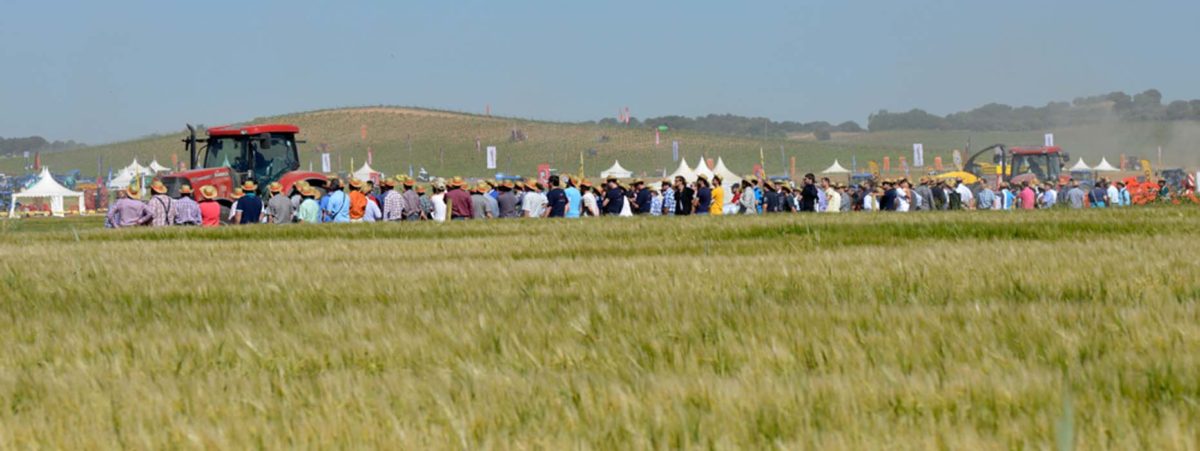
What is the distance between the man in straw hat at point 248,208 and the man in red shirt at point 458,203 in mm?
3395

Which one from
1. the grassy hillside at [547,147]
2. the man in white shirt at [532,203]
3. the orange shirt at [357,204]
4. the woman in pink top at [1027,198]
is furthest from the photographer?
the grassy hillside at [547,147]

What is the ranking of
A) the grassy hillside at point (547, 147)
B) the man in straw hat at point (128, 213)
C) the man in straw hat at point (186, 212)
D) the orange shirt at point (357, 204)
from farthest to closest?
1. the grassy hillside at point (547, 147)
2. the orange shirt at point (357, 204)
3. the man in straw hat at point (186, 212)
4. the man in straw hat at point (128, 213)

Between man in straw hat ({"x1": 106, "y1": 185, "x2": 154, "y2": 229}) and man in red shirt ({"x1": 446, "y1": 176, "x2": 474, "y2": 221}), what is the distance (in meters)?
5.37

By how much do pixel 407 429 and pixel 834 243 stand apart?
38.8 feet

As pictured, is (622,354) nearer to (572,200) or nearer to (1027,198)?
(572,200)

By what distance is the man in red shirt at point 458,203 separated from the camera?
29062 millimetres

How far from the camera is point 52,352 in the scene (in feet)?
21.2

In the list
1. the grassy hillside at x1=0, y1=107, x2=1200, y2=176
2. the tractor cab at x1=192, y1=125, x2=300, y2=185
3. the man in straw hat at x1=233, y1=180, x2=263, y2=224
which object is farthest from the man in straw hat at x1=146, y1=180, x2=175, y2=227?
the grassy hillside at x1=0, y1=107, x2=1200, y2=176

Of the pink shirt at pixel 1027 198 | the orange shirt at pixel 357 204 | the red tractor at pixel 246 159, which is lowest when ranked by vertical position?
the pink shirt at pixel 1027 198

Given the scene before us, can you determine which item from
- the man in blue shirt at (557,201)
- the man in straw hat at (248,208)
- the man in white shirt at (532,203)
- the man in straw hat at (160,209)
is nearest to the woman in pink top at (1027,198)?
the man in white shirt at (532,203)

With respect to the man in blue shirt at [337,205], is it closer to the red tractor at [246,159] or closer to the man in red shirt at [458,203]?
the man in red shirt at [458,203]

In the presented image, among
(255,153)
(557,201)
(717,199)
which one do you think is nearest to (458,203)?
(557,201)

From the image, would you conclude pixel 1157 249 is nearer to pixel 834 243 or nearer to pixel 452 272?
pixel 834 243

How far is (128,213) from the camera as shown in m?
26.3
